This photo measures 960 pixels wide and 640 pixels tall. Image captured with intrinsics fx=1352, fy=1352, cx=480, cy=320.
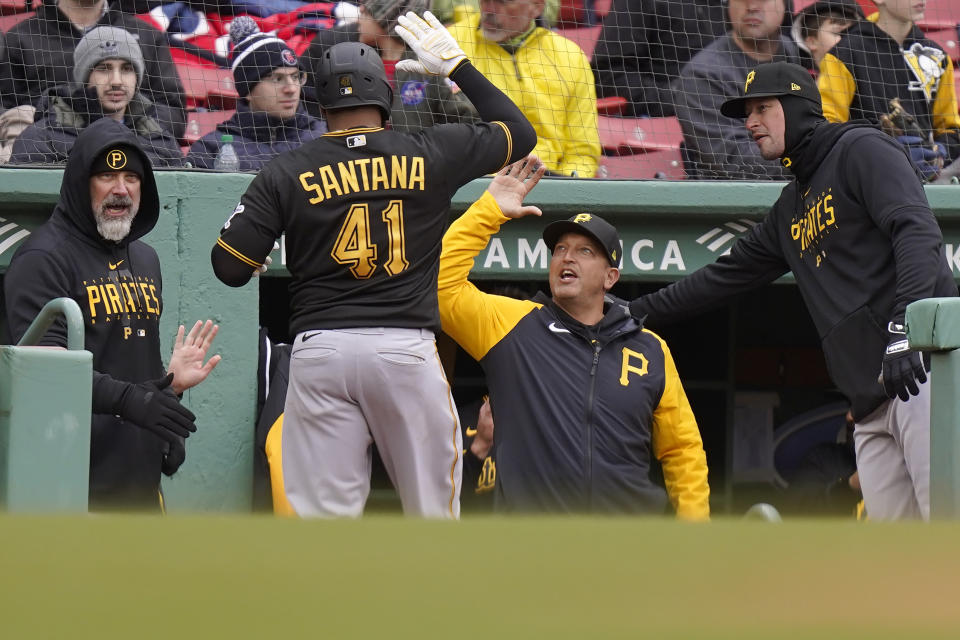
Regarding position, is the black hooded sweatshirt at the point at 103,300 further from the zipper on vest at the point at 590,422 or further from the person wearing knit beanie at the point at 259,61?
the person wearing knit beanie at the point at 259,61

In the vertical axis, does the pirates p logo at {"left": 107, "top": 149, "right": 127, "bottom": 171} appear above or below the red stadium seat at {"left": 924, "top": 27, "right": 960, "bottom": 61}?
below

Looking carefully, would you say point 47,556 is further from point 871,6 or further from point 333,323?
point 871,6

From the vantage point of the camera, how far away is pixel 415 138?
13.4ft

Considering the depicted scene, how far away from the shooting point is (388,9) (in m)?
6.52

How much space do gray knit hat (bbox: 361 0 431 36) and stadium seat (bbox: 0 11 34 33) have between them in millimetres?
1617

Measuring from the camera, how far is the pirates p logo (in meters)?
4.47

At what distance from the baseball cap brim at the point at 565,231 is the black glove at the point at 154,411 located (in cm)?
149

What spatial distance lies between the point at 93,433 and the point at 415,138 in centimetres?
147

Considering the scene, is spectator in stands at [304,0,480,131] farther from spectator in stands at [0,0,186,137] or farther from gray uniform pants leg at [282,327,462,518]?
gray uniform pants leg at [282,327,462,518]

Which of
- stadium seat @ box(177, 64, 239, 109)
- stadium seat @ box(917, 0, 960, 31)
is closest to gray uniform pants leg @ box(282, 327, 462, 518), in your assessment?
stadium seat @ box(177, 64, 239, 109)

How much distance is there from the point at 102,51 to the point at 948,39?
4.72 metres

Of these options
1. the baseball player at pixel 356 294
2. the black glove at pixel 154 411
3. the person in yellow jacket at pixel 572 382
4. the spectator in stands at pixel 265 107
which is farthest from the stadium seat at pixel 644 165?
the black glove at pixel 154 411

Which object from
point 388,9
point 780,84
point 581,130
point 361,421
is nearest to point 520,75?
point 581,130

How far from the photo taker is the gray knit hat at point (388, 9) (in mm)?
6523
